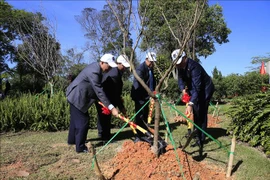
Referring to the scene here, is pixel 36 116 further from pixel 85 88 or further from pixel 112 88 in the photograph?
pixel 85 88

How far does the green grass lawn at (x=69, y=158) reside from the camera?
3.78 meters

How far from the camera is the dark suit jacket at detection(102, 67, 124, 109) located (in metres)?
5.32

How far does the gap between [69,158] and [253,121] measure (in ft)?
11.3

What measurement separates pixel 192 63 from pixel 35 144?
370 centimetres

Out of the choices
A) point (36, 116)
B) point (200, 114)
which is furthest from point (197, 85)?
point (36, 116)

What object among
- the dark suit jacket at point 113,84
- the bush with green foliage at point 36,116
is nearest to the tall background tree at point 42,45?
the bush with green foliage at point 36,116

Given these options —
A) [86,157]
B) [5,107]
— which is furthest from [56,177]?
[5,107]

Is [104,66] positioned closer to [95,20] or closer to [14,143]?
[14,143]

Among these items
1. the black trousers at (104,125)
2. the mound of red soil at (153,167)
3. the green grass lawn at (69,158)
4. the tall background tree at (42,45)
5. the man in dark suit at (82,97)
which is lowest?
the green grass lawn at (69,158)

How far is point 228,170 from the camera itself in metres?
3.60

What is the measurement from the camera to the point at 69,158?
4.46 m

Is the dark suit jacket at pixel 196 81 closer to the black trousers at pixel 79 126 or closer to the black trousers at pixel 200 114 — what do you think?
the black trousers at pixel 200 114

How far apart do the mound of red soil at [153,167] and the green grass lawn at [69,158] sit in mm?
337

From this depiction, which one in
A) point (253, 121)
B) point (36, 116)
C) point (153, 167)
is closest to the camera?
point (153, 167)
